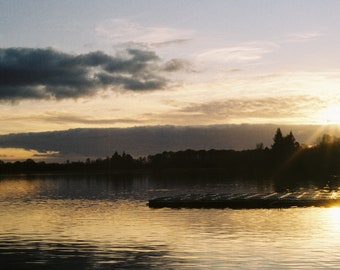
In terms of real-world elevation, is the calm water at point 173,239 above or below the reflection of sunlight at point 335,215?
above

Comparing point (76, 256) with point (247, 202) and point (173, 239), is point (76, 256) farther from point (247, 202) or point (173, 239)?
point (247, 202)

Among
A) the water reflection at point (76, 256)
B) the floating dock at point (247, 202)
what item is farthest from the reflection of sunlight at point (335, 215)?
the water reflection at point (76, 256)

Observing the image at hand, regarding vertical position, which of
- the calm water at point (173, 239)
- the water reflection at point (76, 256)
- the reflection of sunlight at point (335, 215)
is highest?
the water reflection at point (76, 256)

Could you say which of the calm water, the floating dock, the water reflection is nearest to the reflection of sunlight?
the calm water

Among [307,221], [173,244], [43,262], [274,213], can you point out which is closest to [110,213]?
[274,213]

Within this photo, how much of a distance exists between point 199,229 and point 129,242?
9211mm

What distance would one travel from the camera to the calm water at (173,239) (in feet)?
109

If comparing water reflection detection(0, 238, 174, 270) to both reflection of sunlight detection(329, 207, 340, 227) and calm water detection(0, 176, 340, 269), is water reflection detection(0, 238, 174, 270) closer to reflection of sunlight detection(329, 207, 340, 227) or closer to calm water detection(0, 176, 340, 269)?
calm water detection(0, 176, 340, 269)

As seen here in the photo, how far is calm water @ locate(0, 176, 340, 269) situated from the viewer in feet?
109

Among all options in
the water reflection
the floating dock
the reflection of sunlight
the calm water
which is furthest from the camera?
the floating dock

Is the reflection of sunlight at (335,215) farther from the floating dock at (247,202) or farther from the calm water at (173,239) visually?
the floating dock at (247,202)

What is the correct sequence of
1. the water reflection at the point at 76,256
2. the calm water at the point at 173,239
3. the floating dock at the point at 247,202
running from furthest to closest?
the floating dock at the point at 247,202
the calm water at the point at 173,239
the water reflection at the point at 76,256

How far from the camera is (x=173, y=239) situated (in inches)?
1702

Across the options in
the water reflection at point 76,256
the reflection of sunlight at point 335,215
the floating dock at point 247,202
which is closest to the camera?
the water reflection at point 76,256
